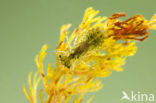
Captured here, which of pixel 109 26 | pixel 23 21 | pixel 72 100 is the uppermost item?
pixel 23 21

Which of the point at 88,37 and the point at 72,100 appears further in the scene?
the point at 72,100

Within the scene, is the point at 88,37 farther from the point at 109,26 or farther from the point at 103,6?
the point at 103,6

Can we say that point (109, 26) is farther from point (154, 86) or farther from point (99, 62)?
point (154, 86)

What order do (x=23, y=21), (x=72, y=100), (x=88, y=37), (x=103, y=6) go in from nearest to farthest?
(x=88, y=37), (x=72, y=100), (x=23, y=21), (x=103, y=6)

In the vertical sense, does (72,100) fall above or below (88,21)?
below

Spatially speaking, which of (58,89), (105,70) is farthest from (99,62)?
(58,89)

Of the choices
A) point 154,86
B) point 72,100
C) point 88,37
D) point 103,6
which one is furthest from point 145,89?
point 88,37

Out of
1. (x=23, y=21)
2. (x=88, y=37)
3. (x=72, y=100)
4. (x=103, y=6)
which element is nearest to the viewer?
(x=88, y=37)
